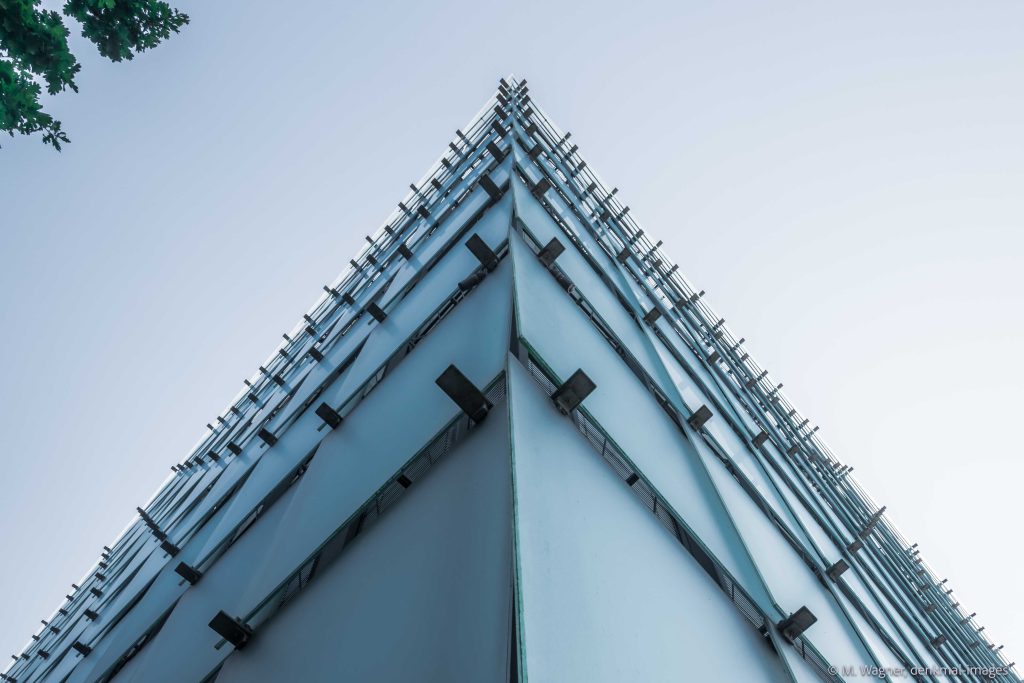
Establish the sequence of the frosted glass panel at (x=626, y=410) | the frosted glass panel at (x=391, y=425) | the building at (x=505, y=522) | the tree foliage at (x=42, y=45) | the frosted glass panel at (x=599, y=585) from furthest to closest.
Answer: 1. the tree foliage at (x=42, y=45)
2. the frosted glass panel at (x=626, y=410)
3. the frosted glass panel at (x=391, y=425)
4. the building at (x=505, y=522)
5. the frosted glass panel at (x=599, y=585)

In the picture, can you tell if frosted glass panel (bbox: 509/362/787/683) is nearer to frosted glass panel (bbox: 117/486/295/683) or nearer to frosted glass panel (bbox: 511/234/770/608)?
frosted glass panel (bbox: 511/234/770/608)

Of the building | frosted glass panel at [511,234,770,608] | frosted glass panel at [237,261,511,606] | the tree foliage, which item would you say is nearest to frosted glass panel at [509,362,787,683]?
the building

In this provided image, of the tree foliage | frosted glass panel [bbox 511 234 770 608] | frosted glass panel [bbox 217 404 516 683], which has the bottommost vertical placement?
frosted glass panel [bbox 511 234 770 608]

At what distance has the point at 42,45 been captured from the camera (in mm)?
7469

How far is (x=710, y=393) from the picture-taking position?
8.32 metres

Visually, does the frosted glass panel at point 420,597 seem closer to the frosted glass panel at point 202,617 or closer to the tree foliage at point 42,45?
the frosted glass panel at point 202,617

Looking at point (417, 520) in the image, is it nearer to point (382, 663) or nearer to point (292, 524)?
point (382, 663)

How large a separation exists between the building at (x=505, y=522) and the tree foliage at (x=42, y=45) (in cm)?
425

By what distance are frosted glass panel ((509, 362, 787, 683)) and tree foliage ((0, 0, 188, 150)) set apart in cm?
703

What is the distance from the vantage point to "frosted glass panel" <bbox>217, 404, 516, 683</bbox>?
2.26 meters

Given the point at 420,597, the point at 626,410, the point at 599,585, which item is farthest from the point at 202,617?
the point at 599,585

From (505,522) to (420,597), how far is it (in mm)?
468

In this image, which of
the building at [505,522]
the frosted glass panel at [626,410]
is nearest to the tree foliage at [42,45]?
the building at [505,522]

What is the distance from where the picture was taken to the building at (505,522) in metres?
2.44
